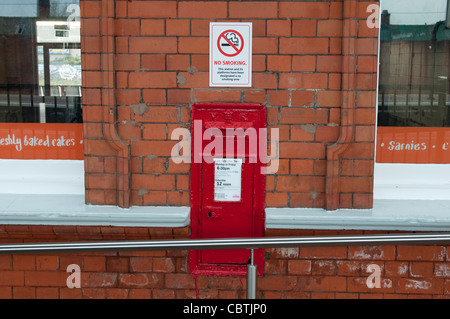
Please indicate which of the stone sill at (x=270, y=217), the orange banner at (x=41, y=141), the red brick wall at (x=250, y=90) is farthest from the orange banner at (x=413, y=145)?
the orange banner at (x=41, y=141)

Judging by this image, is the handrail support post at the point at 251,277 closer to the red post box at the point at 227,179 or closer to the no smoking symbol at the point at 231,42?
the red post box at the point at 227,179

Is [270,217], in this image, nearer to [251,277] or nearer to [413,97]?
[251,277]

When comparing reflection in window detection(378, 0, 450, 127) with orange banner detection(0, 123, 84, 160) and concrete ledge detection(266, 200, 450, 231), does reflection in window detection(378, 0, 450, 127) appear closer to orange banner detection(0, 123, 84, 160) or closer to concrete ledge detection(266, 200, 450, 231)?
concrete ledge detection(266, 200, 450, 231)

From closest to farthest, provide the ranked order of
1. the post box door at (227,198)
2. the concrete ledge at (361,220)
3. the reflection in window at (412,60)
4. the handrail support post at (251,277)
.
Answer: the handrail support post at (251,277) → the concrete ledge at (361,220) → the post box door at (227,198) → the reflection in window at (412,60)

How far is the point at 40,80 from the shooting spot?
3703 mm

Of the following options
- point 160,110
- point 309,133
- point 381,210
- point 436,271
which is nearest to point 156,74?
point 160,110

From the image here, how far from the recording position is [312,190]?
3498 millimetres

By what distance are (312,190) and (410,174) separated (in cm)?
79

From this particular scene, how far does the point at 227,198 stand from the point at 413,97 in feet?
4.95

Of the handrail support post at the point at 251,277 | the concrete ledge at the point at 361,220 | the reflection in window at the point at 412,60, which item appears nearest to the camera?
the handrail support post at the point at 251,277

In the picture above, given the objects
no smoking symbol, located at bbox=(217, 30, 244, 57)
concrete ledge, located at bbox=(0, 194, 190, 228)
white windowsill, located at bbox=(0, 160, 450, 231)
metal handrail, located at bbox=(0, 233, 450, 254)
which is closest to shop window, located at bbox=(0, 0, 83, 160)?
white windowsill, located at bbox=(0, 160, 450, 231)

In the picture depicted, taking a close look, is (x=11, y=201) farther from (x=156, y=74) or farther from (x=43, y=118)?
(x=156, y=74)

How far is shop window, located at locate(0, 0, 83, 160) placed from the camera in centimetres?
366

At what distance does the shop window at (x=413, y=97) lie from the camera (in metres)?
3.61
